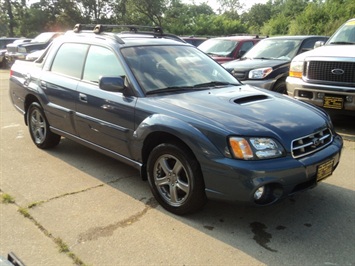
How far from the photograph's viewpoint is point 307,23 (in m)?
30.1

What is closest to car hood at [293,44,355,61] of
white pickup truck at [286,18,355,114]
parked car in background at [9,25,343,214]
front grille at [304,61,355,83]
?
white pickup truck at [286,18,355,114]

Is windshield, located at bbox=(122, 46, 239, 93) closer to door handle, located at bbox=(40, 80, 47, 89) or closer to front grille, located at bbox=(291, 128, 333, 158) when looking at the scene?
front grille, located at bbox=(291, 128, 333, 158)

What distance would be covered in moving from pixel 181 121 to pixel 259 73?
4591 mm

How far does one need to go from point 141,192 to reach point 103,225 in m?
0.78

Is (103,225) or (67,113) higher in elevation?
(67,113)

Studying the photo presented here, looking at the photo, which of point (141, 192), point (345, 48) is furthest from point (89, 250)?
point (345, 48)

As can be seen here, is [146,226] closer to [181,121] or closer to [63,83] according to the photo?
[181,121]

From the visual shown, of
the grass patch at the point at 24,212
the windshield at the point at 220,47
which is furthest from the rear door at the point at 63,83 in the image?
the windshield at the point at 220,47

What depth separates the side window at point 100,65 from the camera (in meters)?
4.12

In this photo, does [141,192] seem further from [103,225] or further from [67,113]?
[67,113]

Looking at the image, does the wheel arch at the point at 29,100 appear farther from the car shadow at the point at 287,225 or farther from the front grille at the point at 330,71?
the front grille at the point at 330,71

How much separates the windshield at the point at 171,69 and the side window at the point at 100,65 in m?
0.15

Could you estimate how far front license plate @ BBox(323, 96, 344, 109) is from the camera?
605 centimetres

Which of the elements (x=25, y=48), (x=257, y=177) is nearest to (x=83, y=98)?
(x=257, y=177)
